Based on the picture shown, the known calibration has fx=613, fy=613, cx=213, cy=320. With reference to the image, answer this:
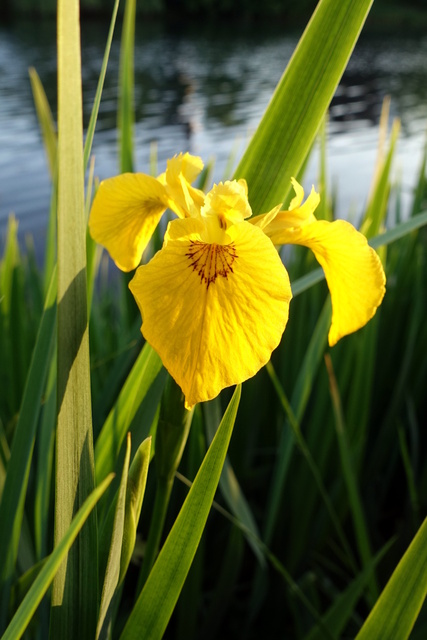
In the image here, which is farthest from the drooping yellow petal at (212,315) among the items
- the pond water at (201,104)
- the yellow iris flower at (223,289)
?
the pond water at (201,104)

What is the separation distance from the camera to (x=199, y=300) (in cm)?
42

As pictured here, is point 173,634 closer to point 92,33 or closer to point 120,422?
point 120,422

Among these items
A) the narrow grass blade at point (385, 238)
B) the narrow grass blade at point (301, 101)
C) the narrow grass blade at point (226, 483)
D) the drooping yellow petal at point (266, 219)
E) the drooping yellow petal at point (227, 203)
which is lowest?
the narrow grass blade at point (226, 483)

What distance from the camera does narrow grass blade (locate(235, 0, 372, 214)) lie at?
51 cm

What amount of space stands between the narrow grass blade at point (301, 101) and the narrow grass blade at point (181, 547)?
215 mm

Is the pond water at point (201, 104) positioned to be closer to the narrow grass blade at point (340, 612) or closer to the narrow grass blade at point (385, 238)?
the narrow grass blade at point (385, 238)

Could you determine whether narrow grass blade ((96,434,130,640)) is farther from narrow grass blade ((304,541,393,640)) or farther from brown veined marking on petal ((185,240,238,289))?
narrow grass blade ((304,541,393,640))

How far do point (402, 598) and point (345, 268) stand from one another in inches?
10.1

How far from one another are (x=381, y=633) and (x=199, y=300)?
282 mm

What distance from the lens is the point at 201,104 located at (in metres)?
A: 10.4

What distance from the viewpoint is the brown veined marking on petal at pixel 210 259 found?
0.42 metres


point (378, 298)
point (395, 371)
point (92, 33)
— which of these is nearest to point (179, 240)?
point (378, 298)

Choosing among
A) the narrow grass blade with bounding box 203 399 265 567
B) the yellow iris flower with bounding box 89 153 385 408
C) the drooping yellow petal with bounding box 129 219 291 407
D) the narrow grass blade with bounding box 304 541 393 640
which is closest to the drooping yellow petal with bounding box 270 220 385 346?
the yellow iris flower with bounding box 89 153 385 408

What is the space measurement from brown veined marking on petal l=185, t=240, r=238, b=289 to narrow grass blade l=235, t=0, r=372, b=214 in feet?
0.42
